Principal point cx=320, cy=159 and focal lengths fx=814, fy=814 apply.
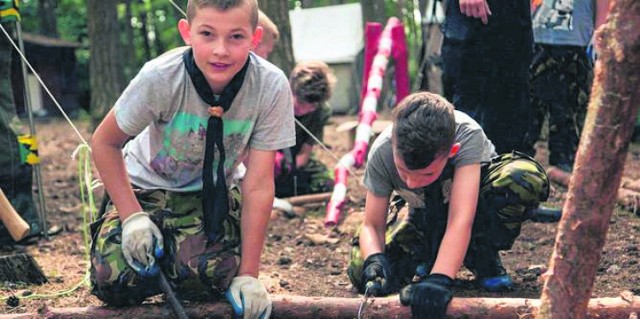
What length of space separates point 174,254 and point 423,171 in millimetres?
989

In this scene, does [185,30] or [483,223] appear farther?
[483,223]

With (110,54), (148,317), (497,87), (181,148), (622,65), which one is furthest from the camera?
(110,54)

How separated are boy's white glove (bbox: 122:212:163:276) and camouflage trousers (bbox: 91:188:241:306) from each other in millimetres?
53

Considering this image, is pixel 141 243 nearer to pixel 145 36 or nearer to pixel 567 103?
pixel 567 103

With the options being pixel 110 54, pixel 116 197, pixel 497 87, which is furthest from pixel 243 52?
pixel 110 54

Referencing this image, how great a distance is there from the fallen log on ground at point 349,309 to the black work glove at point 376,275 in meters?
0.14

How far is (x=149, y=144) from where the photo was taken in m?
3.10

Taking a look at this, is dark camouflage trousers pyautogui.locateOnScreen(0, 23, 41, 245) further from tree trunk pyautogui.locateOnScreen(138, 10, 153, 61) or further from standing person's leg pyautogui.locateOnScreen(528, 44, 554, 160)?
tree trunk pyautogui.locateOnScreen(138, 10, 153, 61)

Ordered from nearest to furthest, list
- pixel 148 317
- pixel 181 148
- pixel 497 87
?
pixel 148 317, pixel 181 148, pixel 497 87

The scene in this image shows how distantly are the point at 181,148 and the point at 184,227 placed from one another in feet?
1.05

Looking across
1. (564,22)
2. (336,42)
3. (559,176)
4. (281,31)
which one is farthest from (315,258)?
(336,42)

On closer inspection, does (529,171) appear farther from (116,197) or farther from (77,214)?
(77,214)

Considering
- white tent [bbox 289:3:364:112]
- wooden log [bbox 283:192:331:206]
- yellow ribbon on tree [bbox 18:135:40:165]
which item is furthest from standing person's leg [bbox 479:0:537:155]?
white tent [bbox 289:3:364:112]

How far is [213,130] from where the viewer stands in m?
2.83
